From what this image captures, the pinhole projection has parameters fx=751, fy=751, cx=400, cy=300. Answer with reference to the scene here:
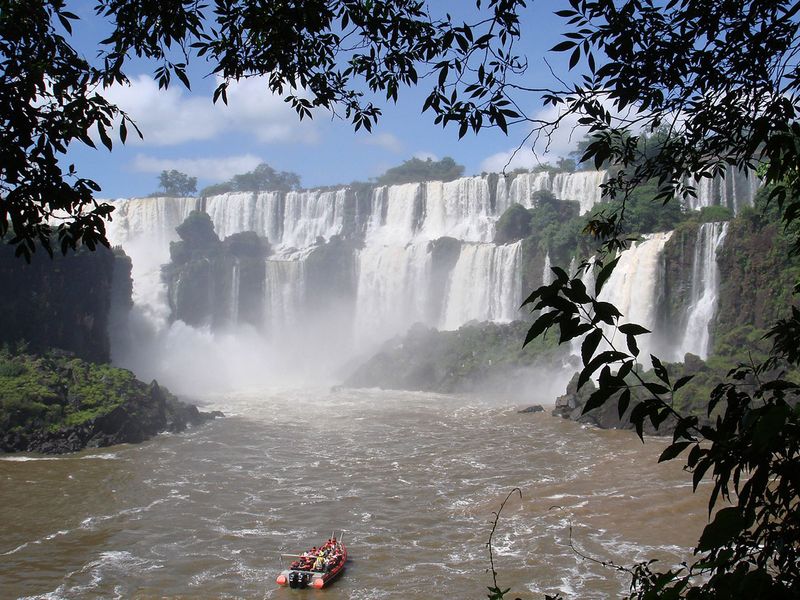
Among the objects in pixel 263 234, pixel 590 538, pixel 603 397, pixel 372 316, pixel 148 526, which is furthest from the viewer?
pixel 263 234

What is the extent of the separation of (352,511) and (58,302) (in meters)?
16.8

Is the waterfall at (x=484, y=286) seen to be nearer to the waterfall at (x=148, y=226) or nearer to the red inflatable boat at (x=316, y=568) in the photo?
the waterfall at (x=148, y=226)

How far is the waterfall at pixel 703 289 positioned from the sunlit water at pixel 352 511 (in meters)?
6.57

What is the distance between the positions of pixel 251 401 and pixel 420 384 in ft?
23.3

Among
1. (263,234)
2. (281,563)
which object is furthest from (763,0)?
(263,234)

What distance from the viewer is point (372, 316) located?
4031 cm

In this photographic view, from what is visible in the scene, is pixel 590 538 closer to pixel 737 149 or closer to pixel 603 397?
pixel 737 149

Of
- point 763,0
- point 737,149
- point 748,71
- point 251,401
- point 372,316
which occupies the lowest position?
point 251,401

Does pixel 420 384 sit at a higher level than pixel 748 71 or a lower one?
lower

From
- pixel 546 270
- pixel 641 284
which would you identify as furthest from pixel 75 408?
pixel 546 270

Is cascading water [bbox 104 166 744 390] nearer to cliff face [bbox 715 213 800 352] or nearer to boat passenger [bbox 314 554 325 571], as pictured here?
cliff face [bbox 715 213 800 352]

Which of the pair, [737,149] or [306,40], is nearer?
[737,149]

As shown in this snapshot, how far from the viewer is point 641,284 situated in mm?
27609

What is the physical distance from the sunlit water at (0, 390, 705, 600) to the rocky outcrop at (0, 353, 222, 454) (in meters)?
0.77
